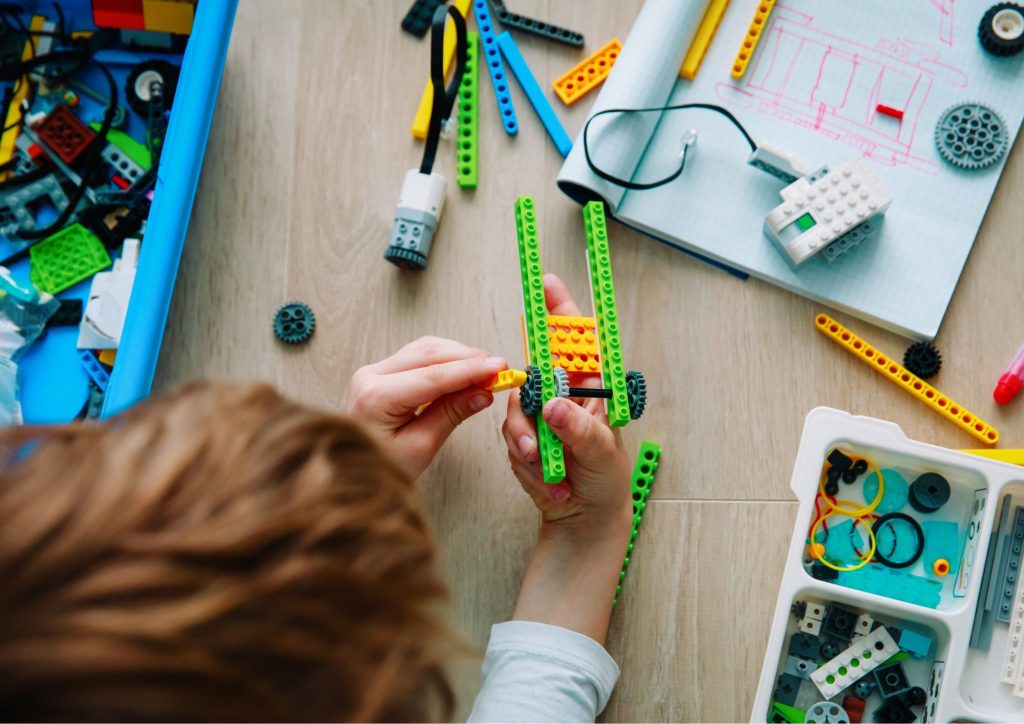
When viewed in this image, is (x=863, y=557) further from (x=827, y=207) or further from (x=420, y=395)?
(x=420, y=395)

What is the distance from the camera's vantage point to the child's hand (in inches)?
29.4

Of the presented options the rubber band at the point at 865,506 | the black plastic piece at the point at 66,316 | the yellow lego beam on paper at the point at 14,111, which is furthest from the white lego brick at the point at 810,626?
the yellow lego beam on paper at the point at 14,111

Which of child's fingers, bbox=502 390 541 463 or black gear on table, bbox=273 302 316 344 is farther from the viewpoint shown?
black gear on table, bbox=273 302 316 344

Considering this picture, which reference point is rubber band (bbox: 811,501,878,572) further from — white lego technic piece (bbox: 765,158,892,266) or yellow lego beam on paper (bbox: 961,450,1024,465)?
white lego technic piece (bbox: 765,158,892,266)

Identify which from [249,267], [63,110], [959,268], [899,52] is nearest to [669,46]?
[899,52]

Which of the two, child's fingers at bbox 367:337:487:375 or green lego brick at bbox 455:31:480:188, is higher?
green lego brick at bbox 455:31:480:188

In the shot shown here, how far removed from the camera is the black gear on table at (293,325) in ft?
3.00

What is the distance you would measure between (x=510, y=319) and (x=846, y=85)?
46 centimetres

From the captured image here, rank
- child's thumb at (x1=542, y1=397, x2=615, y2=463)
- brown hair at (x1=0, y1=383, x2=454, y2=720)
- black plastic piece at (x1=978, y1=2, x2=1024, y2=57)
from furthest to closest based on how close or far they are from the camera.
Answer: black plastic piece at (x1=978, y1=2, x2=1024, y2=57), child's thumb at (x1=542, y1=397, x2=615, y2=463), brown hair at (x1=0, y1=383, x2=454, y2=720)

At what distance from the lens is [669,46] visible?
917 millimetres

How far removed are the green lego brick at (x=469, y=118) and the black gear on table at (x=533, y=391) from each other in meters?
0.30

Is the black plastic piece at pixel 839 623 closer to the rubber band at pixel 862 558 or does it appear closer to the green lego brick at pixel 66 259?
the rubber band at pixel 862 558

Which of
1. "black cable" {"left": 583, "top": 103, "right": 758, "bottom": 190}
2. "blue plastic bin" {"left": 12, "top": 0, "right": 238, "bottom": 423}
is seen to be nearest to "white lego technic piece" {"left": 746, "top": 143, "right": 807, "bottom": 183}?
"black cable" {"left": 583, "top": 103, "right": 758, "bottom": 190}

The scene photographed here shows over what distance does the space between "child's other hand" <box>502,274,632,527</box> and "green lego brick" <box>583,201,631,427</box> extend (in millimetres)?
24
